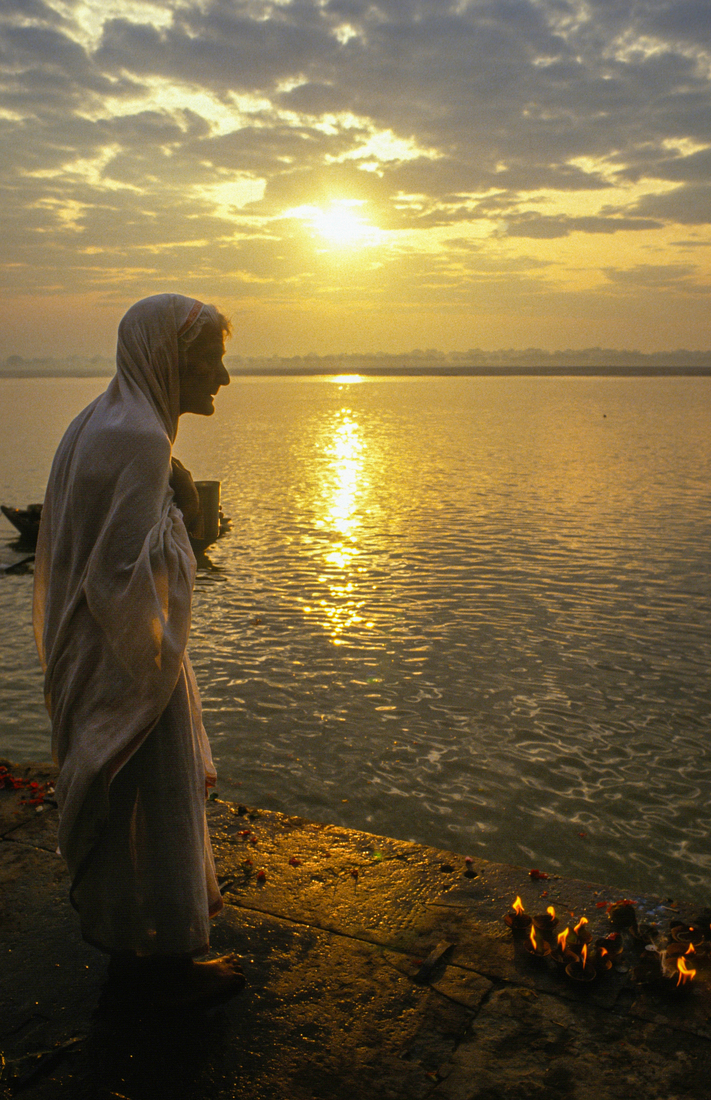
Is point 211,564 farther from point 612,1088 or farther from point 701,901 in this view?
point 612,1088

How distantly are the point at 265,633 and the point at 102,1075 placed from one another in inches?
301

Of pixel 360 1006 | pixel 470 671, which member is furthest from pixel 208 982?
pixel 470 671

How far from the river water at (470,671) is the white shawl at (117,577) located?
11.6 ft

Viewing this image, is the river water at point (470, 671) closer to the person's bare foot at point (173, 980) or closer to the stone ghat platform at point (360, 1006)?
Result: the stone ghat platform at point (360, 1006)

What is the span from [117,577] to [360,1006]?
1.90m

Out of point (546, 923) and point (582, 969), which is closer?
point (582, 969)

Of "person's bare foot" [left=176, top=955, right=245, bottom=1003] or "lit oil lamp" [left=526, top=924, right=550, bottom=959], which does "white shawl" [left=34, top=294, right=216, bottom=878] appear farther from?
"lit oil lamp" [left=526, top=924, right=550, bottom=959]

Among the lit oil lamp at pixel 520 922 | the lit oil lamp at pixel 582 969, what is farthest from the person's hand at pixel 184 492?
the lit oil lamp at pixel 582 969

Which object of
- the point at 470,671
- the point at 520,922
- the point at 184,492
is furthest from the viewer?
the point at 470,671

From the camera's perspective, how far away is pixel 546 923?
344cm

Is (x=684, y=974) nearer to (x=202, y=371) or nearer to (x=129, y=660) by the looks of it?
(x=129, y=660)

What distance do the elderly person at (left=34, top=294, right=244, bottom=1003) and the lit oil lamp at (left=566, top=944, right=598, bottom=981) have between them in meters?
1.34

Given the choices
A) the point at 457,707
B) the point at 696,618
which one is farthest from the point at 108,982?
the point at 696,618

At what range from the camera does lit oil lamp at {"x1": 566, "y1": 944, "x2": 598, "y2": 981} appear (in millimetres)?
3193
